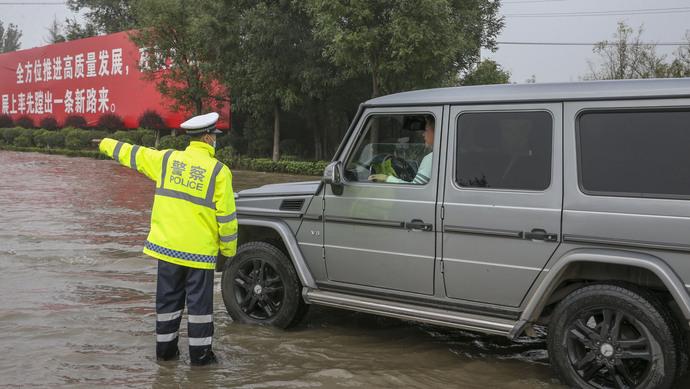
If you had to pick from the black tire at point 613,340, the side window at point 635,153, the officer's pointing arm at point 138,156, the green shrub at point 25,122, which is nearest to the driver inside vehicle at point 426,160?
the side window at point 635,153

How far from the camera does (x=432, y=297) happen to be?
16.1 ft

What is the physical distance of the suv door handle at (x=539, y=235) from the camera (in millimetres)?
4398

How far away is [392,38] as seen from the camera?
22.1m

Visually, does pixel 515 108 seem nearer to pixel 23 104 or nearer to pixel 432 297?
pixel 432 297

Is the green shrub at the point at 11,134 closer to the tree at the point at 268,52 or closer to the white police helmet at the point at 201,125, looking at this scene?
the tree at the point at 268,52

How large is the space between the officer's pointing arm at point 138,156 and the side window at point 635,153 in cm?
301

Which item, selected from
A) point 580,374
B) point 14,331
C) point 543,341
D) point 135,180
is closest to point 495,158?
point 580,374

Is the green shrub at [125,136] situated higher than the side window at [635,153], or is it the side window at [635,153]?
the green shrub at [125,136]

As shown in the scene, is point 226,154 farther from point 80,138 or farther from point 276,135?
point 80,138

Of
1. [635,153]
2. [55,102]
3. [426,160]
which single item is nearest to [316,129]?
[55,102]

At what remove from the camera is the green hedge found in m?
28.4

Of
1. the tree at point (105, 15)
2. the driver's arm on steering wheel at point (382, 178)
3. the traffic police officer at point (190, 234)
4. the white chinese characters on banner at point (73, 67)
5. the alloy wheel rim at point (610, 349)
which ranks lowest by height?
the alloy wheel rim at point (610, 349)

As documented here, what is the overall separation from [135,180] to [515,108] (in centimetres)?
1968

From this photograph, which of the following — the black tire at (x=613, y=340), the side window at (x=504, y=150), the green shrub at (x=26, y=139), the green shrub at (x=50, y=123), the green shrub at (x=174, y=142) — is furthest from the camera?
the green shrub at (x=50, y=123)
